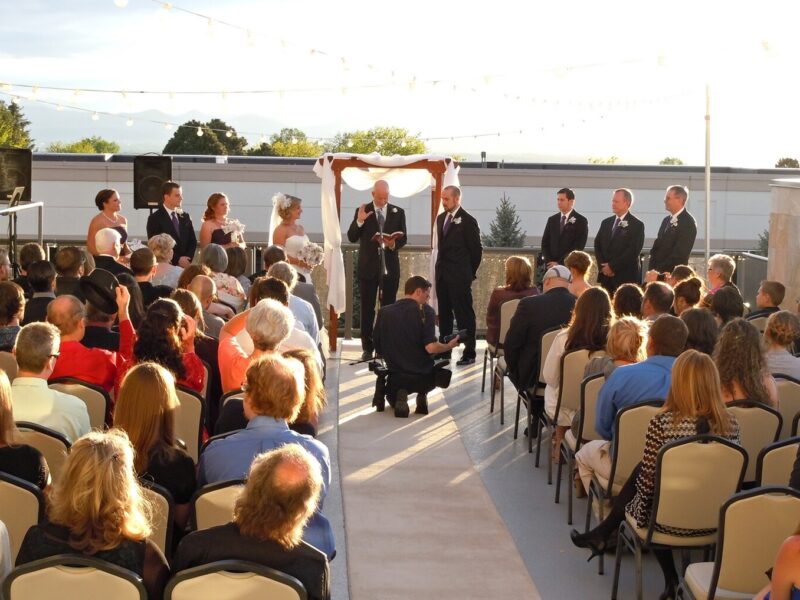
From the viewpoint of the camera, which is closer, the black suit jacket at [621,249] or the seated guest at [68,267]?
the seated guest at [68,267]

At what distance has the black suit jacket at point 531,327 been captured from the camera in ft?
25.9

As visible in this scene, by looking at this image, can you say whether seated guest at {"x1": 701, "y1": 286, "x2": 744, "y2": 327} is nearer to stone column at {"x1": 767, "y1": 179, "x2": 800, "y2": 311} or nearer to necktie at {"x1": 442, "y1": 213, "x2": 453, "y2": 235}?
stone column at {"x1": 767, "y1": 179, "x2": 800, "y2": 311}

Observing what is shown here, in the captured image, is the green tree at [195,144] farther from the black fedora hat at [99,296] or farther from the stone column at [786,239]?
the black fedora hat at [99,296]

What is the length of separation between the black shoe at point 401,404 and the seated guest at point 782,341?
131 inches

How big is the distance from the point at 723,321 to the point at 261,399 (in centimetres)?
417

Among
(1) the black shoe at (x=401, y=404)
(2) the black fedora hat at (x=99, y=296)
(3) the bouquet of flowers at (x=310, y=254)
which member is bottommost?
(1) the black shoe at (x=401, y=404)

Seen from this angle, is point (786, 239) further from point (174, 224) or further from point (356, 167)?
point (174, 224)

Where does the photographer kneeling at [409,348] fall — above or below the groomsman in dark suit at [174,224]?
below

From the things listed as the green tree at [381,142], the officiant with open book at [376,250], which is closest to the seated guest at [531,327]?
the officiant with open book at [376,250]

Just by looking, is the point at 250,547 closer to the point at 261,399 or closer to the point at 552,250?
the point at 261,399

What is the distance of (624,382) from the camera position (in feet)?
18.9

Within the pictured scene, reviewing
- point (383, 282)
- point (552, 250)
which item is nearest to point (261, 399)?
point (383, 282)

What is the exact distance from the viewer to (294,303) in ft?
25.5

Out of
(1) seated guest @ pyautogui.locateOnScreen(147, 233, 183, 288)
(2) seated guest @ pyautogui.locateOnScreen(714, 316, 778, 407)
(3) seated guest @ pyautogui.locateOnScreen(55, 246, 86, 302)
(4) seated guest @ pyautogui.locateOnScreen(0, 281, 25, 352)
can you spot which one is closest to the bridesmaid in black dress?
(1) seated guest @ pyautogui.locateOnScreen(147, 233, 183, 288)
